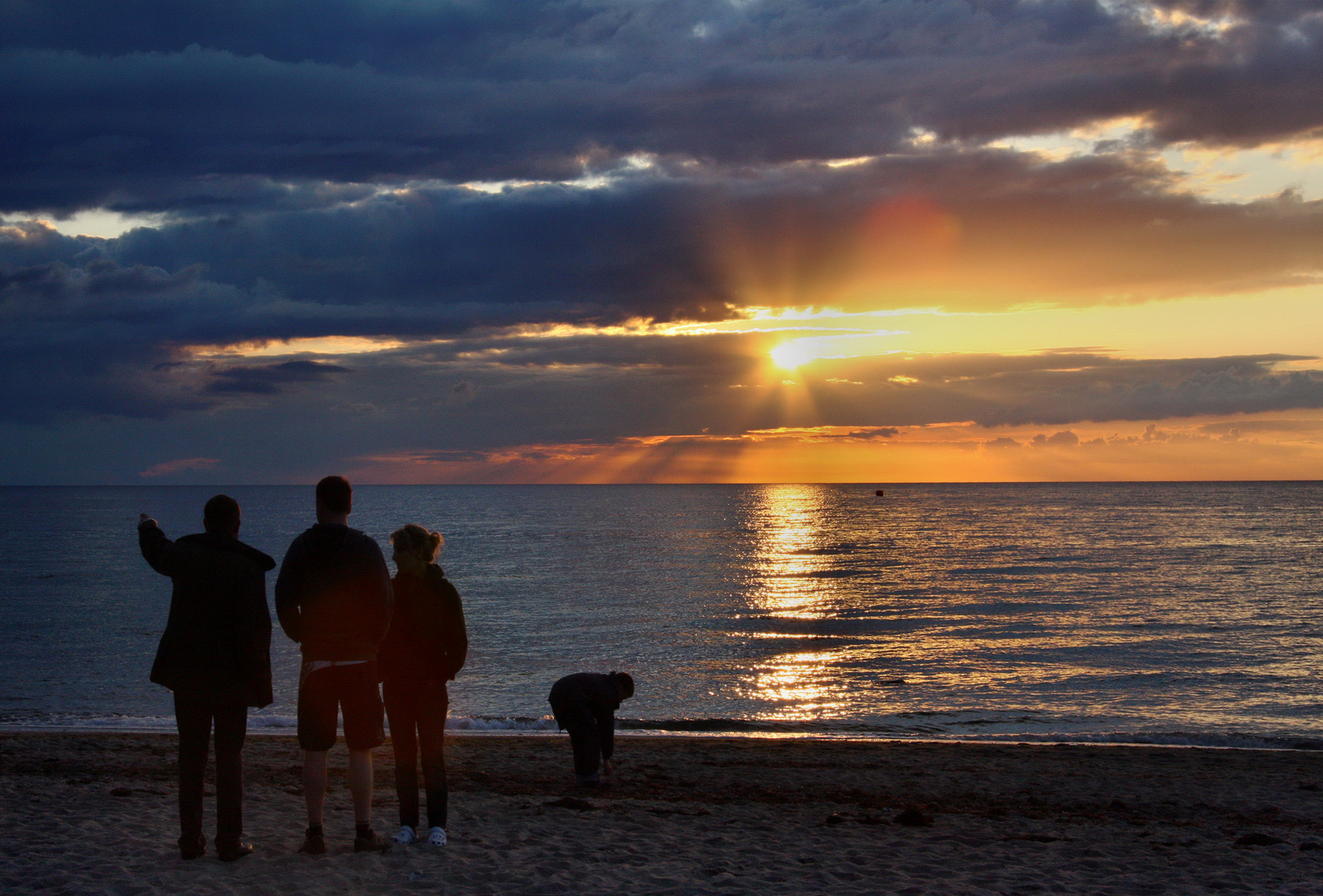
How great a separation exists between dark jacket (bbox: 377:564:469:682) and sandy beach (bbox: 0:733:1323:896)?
1.25 metres

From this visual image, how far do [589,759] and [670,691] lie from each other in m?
8.82

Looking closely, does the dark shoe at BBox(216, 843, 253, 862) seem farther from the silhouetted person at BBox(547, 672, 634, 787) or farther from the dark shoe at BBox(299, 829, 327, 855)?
the silhouetted person at BBox(547, 672, 634, 787)

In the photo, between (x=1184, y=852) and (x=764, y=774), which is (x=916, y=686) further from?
(x=1184, y=852)

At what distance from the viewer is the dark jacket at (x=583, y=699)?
859 centimetres

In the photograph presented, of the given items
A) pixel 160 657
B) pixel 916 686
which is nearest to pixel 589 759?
pixel 160 657

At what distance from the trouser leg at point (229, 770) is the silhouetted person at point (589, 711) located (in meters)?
2.99

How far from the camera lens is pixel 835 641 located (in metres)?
24.4

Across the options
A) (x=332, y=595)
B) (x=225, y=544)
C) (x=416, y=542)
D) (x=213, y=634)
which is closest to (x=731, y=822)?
(x=416, y=542)

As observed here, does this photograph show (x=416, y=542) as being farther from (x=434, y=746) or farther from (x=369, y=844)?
(x=369, y=844)

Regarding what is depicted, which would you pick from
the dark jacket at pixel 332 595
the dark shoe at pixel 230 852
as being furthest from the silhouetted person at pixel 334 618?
the dark shoe at pixel 230 852

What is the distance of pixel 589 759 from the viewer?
9.08 meters

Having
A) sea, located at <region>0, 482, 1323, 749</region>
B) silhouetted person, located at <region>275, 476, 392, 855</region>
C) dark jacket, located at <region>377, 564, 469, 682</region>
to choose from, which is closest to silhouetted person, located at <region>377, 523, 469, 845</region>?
dark jacket, located at <region>377, 564, 469, 682</region>

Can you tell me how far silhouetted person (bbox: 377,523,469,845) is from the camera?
243 inches

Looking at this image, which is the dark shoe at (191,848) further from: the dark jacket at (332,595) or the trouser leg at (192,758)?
the dark jacket at (332,595)
